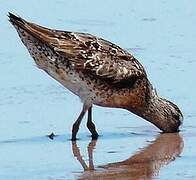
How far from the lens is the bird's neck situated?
35.6 feet

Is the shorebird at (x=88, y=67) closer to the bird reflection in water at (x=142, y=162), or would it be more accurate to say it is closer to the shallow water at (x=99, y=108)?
the shallow water at (x=99, y=108)

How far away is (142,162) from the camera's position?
9.39 meters

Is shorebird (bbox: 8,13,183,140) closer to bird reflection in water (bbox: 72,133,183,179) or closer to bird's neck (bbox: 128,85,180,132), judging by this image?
bird's neck (bbox: 128,85,180,132)

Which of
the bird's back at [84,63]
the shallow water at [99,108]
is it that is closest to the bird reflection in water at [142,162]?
the shallow water at [99,108]

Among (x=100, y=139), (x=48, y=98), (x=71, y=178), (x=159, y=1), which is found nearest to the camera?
(x=71, y=178)

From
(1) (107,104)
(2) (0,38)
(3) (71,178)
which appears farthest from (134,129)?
(2) (0,38)

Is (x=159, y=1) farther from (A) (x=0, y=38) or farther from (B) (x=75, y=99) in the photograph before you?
(B) (x=75, y=99)

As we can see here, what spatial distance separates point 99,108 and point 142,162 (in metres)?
1.89

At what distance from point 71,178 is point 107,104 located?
6.65 feet

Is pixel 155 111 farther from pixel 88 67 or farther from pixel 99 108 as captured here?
pixel 88 67

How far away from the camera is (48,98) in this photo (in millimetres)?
11055

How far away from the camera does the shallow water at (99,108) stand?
9.12 meters

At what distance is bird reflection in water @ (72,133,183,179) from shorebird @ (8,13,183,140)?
0.41 m

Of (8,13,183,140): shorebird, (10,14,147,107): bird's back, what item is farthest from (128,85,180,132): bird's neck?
(10,14,147,107): bird's back
